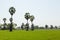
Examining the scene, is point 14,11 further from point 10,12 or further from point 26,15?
point 26,15

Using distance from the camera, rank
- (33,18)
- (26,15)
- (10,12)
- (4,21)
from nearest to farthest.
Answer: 1. (10,12)
2. (26,15)
3. (33,18)
4. (4,21)

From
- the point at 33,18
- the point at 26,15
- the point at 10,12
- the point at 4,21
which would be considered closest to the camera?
the point at 10,12

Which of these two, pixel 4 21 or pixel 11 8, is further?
pixel 4 21

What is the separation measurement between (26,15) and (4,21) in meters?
60.1

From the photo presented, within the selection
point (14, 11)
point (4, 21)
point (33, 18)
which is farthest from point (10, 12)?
point (4, 21)

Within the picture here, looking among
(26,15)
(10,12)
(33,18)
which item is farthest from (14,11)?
(33,18)

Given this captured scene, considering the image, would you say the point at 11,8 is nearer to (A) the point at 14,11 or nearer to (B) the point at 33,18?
(A) the point at 14,11

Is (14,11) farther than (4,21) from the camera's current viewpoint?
No

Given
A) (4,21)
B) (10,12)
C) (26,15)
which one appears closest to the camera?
(10,12)

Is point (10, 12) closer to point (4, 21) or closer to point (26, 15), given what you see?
point (26, 15)

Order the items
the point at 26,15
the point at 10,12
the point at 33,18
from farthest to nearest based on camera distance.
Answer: the point at 33,18
the point at 26,15
the point at 10,12

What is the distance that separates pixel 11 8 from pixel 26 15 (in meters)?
20.2

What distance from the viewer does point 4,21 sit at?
18700 centimetres

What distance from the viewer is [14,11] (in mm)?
116438
